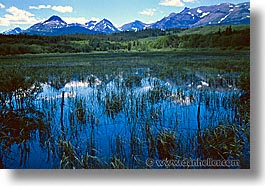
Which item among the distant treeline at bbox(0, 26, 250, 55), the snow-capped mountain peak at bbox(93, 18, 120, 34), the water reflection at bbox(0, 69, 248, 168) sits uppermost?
the snow-capped mountain peak at bbox(93, 18, 120, 34)

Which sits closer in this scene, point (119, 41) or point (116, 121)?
Result: point (116, 121)

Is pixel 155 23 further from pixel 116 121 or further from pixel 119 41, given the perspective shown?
pixel 116 121

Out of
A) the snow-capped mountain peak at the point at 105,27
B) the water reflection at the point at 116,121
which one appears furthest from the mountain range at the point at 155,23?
the water reflection at the point at 116,121

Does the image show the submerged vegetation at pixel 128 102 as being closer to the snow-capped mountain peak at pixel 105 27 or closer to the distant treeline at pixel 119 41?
the distant treeline at pixel 119 41

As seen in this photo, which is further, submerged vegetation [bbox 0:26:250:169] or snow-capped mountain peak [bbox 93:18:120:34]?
snow-capped mountain peak [bbox 93:18:120:34]

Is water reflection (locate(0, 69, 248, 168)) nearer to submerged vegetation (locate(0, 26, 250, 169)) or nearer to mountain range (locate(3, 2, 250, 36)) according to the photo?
submerged vegetation (locate(0, 26, 250, 169))

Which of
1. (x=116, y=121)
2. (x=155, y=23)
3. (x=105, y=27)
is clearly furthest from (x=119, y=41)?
(x=116, y=121)

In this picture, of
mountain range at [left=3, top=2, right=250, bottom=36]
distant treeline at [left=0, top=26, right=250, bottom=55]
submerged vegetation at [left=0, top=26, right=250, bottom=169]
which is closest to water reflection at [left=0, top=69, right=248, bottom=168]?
submerged vegetation at [left=0, top=26, right=250, bottom=169]

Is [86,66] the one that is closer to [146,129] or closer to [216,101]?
[146,129]

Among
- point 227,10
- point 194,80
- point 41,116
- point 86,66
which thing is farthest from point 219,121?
point 41,116
